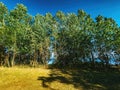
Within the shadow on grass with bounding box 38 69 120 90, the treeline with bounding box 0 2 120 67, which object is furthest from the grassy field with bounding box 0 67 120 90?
the treeline with bounding box 0 2 120 67

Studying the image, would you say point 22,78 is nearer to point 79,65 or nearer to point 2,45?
point 2,45

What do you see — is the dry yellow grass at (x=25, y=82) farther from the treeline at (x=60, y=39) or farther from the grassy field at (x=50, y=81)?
the treeline at (x=60, y=39)

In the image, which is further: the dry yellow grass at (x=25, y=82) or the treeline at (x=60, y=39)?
the treeline at (x=60, y=39)

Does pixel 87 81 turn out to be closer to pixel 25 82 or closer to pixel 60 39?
pixel 25 82

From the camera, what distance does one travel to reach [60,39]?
187ft

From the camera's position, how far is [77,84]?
104 ft

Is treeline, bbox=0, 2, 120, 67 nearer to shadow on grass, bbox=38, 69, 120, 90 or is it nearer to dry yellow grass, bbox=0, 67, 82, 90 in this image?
dry yellow grass, bbox=0, 67, 82, 90

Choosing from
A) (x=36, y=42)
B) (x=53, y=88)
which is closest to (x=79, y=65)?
(x=36, y=42)

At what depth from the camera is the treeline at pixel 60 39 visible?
52.0 meters

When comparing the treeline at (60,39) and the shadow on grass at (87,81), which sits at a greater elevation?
the treeline at (60,39)

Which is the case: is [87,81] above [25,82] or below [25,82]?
below

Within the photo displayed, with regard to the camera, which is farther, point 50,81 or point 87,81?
point 87,81

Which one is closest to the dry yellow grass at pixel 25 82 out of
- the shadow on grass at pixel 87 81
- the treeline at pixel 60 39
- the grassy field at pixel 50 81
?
the grassy field at pixel 50 81

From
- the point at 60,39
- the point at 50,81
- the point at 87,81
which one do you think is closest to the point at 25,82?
the point at 50,81
